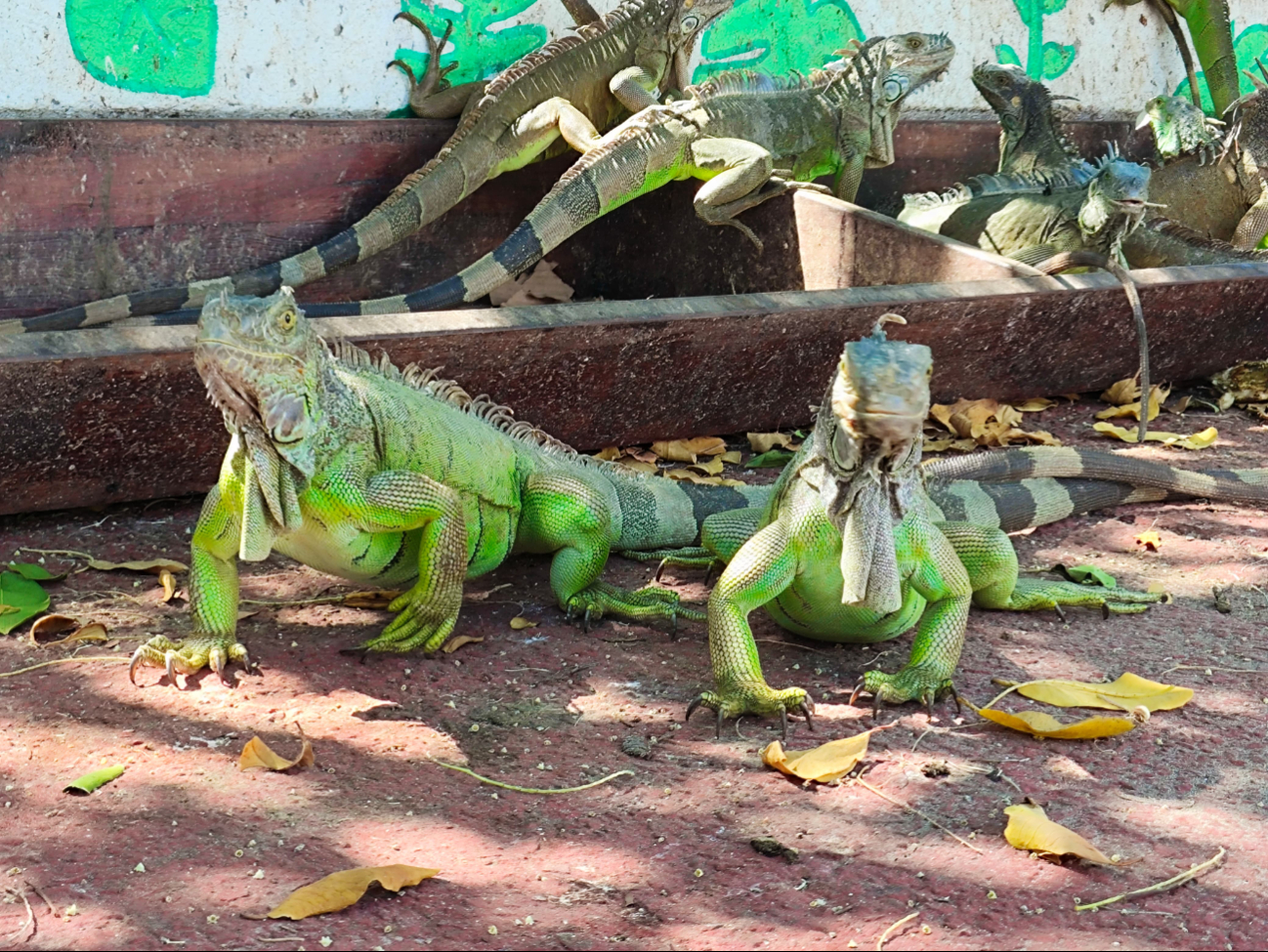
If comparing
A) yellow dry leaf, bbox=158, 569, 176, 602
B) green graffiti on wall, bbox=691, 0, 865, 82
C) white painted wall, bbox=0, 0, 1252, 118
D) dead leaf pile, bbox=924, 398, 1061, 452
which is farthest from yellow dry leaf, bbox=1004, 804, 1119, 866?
green graffiti on wall, bbox=691, 0, 865, 82

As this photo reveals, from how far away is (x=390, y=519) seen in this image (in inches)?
110

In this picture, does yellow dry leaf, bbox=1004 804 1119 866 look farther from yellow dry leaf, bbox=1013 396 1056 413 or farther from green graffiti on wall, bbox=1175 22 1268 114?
green graffiti on wall, bbox=1175 22 1268 114

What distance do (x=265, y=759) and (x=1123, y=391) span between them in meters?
3.75

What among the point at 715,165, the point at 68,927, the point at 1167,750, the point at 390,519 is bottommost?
the point at 1167,750

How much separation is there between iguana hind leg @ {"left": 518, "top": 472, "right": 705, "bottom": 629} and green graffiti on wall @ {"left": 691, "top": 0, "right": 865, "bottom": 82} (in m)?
4.32

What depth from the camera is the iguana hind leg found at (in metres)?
3.14

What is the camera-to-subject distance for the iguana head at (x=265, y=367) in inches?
97.7

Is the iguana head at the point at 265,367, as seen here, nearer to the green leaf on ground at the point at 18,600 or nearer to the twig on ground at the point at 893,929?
the green leaf on ground at the point at 18,600

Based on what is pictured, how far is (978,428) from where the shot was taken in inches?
181

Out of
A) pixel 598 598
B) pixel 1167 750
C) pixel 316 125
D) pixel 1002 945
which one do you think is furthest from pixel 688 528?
pixel 316 125

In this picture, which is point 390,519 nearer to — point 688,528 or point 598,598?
point 598,598

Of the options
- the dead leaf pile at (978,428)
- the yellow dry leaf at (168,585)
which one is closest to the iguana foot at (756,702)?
the yellow dry leaf at (168,585)

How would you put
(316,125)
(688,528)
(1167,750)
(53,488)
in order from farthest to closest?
(316,125)
(688,528)
(53,488)
(1167,750)

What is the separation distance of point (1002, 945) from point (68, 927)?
50.3 inches
